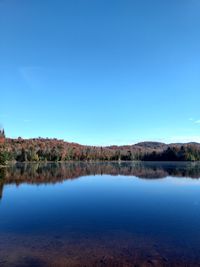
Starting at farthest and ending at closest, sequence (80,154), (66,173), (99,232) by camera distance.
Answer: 1. (80,154)
2. (66,173)
3. (99,232)

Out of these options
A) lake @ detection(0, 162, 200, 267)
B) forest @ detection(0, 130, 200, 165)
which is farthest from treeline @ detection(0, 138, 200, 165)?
lake @ detection(0, 162, 200, 267)

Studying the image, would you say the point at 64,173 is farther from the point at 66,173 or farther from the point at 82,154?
the point at 82,154

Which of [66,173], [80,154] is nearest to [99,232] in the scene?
[66,173]

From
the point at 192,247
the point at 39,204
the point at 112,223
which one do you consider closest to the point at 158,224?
the point at 112,223

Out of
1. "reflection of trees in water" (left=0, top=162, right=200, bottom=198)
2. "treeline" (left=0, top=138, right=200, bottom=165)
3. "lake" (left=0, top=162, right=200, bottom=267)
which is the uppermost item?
"treeline" (left=0, top=138, right=200, bottom=165)

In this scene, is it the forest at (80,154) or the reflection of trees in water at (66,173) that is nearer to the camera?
the reflection of trees in water at (66,173)

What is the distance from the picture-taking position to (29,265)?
11086mm

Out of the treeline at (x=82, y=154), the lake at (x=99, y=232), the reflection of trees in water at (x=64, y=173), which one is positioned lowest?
the lake at (x=99, y=232)

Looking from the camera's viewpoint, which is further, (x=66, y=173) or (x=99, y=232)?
(x=66, y=173)

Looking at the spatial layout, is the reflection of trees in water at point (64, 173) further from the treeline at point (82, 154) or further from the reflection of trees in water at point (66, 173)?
the treeline at point (82, 154)

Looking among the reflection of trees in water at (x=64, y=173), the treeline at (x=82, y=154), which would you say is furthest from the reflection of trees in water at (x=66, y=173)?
the treeline at (x=82, y=154)

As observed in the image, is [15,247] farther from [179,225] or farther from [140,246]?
[179,225]

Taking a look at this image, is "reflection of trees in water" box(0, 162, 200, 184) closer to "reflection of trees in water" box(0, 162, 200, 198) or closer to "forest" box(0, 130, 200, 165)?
"reflection of trees in water" box(0, 162, 200, 198)

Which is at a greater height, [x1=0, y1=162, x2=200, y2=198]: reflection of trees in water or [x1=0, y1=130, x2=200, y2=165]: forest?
[x1=0, y1=130, x2=200, y2=165]: forest
